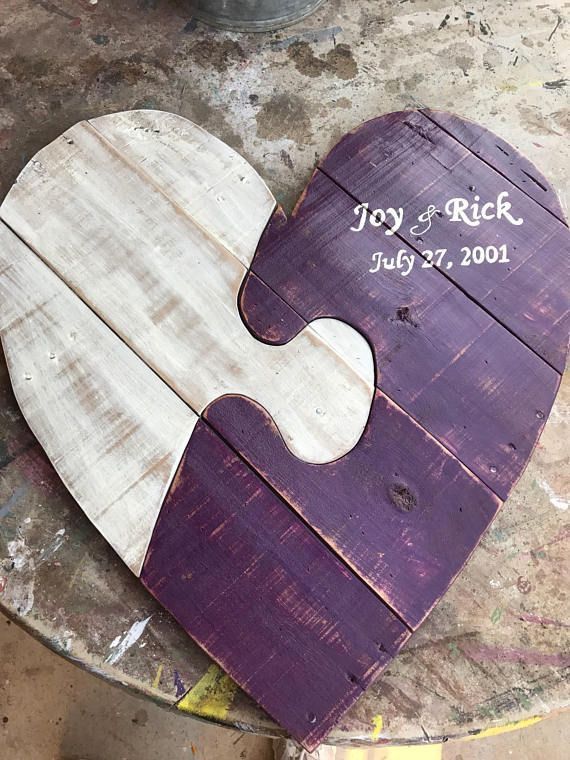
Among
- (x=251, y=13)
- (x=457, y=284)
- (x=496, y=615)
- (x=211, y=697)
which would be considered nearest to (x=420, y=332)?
(x=457, y=284)

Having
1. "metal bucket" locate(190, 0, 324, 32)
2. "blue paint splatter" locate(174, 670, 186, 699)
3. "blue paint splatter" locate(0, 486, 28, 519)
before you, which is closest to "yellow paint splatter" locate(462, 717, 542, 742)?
"blue paint splatter" locate(174, 670, 186, 699)

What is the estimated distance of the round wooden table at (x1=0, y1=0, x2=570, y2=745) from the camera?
1186 millimetres

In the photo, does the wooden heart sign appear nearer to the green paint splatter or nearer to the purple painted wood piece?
the purple painted wood piece

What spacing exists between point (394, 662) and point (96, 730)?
1235mm

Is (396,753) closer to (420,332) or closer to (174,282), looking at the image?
(420,332)

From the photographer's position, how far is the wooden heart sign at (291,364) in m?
1.19

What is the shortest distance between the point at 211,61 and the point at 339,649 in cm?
163

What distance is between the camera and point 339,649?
1146 mm

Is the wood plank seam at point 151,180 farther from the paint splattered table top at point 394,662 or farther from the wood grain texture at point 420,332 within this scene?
the paint splattered table top at point 394,662

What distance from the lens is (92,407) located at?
1294 mm

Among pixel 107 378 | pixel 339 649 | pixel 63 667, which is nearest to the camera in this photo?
pixel 339 649

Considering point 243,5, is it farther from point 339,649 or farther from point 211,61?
point 339,649

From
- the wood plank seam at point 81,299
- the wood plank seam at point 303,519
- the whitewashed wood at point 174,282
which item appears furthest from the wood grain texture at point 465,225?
the wood plank seam at point 81,299

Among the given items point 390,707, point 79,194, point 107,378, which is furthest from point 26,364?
point 390,707
